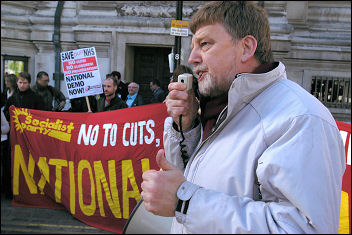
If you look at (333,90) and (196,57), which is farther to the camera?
(333,90)

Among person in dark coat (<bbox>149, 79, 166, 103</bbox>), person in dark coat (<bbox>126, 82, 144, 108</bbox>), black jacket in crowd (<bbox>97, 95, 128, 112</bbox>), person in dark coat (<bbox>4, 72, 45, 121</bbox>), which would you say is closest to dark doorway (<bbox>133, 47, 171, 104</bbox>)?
person in dark coat (<bbox>149, 79, 166, 103</bbox>)

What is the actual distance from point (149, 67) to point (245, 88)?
924 cm

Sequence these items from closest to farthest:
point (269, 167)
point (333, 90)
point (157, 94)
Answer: point (269, 167) < point (157, 94) < point (333, 90)

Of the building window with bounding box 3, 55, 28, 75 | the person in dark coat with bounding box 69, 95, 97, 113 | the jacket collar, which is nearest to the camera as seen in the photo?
the jacket collar

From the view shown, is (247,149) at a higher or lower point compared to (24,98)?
higher

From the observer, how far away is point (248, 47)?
1.27 metres

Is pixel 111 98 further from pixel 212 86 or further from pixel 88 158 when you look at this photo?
pixel 212 86

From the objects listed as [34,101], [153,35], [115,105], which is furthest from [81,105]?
[153,35]

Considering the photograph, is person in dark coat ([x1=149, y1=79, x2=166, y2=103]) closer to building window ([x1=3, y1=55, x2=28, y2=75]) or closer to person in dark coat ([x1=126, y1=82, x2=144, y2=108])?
person in dark coat ([x1=126, y1=82, x2=144, y2=108])

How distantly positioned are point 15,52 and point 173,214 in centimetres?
994

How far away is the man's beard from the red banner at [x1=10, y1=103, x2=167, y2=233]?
2359 millimetres

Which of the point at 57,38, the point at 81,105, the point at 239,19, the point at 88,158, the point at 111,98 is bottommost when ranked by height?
the point at 88,158

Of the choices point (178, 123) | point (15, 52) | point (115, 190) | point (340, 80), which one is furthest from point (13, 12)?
point (178, 123)

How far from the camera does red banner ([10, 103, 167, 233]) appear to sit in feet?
12.2
